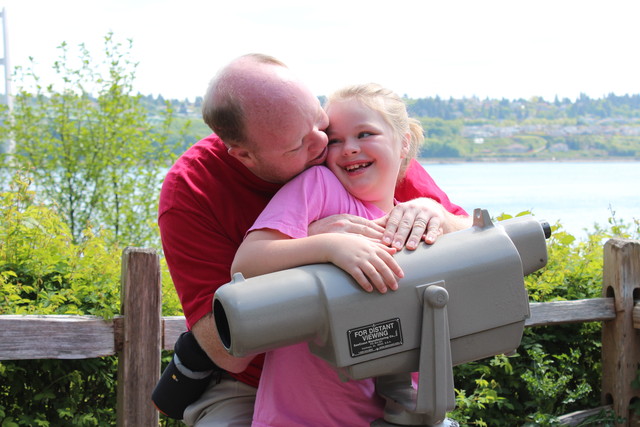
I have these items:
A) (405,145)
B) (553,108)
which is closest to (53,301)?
(405,145)

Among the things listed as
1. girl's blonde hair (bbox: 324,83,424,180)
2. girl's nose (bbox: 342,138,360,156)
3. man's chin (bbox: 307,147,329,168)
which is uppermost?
girl's blonde hair (bbox: 324,83,424,180)

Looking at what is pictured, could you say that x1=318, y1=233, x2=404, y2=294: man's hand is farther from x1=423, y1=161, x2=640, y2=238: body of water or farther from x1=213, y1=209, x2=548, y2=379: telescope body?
x1=423, y1=161, x2=640, y2=238: body of water

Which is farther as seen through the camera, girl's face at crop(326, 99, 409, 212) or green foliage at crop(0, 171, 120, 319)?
green foliage at crop(0, 171, 120, 319)

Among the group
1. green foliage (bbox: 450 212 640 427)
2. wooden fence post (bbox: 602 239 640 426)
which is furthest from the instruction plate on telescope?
wooden fence post (bbox: 602 239 640 426)

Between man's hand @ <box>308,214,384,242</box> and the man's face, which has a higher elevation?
the man's face

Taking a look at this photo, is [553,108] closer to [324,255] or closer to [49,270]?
[49,270]

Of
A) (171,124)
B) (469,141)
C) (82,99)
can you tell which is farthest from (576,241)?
(469,141)

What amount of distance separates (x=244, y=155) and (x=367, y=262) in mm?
495

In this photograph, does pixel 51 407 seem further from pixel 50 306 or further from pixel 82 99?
pixel 82 99

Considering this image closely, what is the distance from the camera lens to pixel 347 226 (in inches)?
67.1

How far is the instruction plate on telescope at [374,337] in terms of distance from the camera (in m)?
1.47

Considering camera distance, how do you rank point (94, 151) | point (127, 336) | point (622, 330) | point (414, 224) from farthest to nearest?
point (94, 151) → point (622, 330) → point (127, 336) → point (414, 224)

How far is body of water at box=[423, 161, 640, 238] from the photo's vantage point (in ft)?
27.6

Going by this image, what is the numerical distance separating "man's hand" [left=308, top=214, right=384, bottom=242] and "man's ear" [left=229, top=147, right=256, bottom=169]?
22cm
